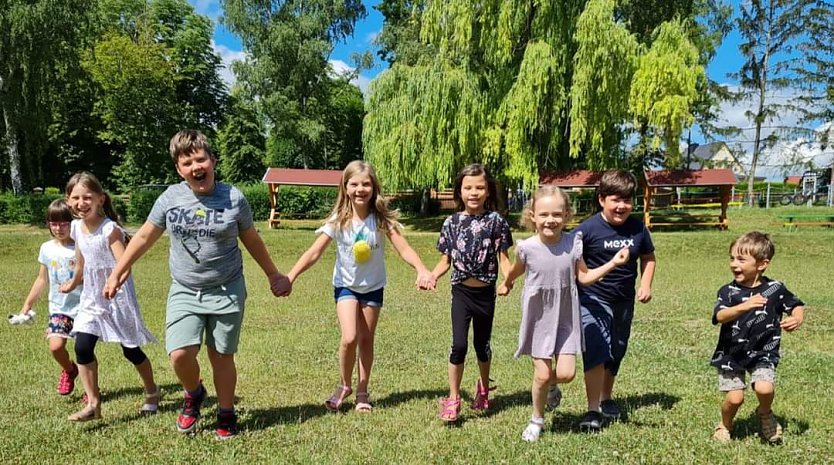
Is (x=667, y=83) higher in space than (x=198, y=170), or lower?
higher

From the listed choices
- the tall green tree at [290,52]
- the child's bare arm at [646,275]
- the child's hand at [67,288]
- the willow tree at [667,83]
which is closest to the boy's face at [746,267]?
the child's bare arm at [646,275]

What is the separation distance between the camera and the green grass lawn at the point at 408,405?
3.82 meters

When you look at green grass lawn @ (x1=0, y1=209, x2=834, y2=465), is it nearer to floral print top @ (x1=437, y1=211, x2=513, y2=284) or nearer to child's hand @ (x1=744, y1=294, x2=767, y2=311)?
child's hand @ (x1=744, y1=294, x2=767, y2=311)

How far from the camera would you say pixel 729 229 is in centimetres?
2430

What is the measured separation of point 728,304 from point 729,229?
75.9 feet

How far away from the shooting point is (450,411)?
4.31 metres

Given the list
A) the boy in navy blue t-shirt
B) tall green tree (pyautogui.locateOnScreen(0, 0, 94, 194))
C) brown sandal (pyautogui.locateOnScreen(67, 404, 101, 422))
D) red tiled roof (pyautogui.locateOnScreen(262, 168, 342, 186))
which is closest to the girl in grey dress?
the boy in navy blue t-shirt

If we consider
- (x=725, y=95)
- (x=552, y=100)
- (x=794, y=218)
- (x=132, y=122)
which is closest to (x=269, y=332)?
(x=552, y=100)

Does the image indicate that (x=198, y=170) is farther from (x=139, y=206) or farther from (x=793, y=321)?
(x=139, y=206)

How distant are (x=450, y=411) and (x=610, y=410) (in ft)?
4.33

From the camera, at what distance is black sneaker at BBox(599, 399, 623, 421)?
14.7 feet

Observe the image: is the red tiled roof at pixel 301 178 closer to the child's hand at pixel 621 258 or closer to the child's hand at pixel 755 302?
the child's hand at pixel 621 258

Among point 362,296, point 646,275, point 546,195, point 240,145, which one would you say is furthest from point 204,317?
point 240,145

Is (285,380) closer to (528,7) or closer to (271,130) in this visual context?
(528,7)
